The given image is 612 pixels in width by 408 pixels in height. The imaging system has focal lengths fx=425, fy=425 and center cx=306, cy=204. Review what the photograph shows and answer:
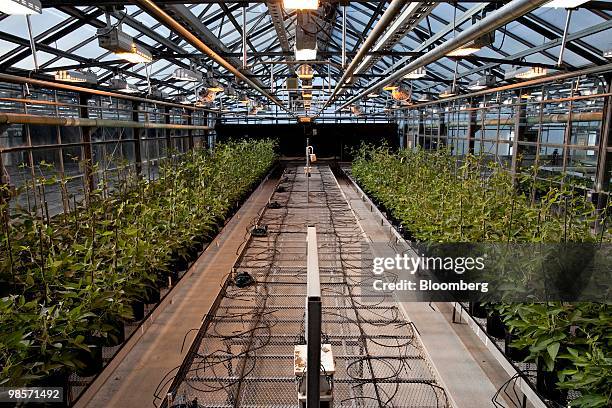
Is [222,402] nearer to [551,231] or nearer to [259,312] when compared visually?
[259,312]

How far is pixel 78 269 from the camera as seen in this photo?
2.52 metres

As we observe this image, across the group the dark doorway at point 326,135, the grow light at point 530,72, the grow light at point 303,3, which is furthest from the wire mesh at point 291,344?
the dark doorway at point 326,135

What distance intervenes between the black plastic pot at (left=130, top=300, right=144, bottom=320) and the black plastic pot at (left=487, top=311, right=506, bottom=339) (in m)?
2.48

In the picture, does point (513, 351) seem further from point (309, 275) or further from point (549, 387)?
point (309, 275)

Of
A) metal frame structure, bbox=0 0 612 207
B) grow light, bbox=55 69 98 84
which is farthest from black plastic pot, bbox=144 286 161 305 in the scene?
grow light, bbox=55 69 98 84

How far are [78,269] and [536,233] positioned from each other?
285cm

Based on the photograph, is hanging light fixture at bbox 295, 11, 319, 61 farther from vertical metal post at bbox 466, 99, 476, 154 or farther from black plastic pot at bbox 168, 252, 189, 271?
vertical metal post at bbox 466, 99, 476, 154

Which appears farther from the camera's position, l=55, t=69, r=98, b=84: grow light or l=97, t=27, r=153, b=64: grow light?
l=55, t=69, r=98, b=84: grow light

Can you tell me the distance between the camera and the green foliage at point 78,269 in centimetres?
201

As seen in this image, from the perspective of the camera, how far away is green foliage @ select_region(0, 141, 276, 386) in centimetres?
201

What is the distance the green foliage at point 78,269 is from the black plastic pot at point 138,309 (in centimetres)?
5

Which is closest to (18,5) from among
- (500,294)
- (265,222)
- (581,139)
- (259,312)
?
(259,312)

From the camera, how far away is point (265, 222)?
589 cm

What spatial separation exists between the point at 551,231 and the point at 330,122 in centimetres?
1945
